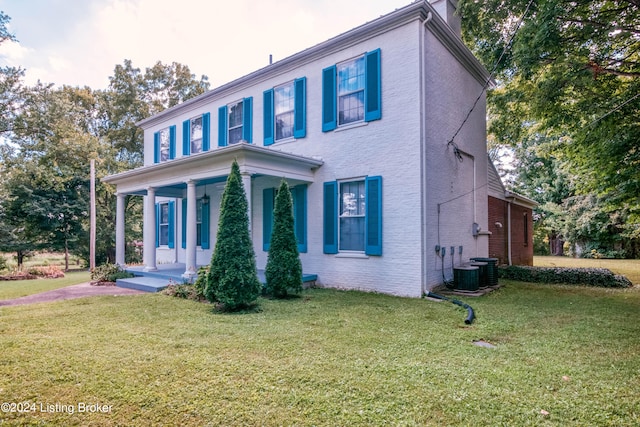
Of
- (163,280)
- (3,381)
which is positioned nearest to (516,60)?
(3,381)

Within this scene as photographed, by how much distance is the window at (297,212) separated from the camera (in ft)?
30.4

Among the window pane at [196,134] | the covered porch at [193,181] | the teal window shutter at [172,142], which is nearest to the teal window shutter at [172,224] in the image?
the covered porch at [193,181]

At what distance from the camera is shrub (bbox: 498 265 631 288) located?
30.7 ft

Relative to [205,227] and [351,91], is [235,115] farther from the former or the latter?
[351,91]

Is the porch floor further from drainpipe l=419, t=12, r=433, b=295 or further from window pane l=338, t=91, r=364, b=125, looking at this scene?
window pane l=338, t=91, r=364, b=125

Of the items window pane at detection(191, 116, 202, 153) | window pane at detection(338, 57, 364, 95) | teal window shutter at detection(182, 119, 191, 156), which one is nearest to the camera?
window pane at detection(338, 57, 364, 95)

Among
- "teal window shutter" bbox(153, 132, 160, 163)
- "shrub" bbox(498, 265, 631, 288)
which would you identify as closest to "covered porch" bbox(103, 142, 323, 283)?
"teal window shutter" bbox(153, 132, 160, 163)

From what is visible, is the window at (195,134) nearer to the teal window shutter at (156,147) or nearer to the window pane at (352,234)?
the teal window shutter at (156,147)

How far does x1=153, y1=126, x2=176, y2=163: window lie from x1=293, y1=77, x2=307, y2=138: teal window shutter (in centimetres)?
618

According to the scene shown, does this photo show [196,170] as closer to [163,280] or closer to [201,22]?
[163,280]

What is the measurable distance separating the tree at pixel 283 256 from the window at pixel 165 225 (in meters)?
7.37

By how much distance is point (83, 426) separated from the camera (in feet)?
8.16

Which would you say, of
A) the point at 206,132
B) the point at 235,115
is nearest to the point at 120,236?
the point at 206,132

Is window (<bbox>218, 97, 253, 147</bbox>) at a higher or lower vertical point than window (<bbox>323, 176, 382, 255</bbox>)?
higher
